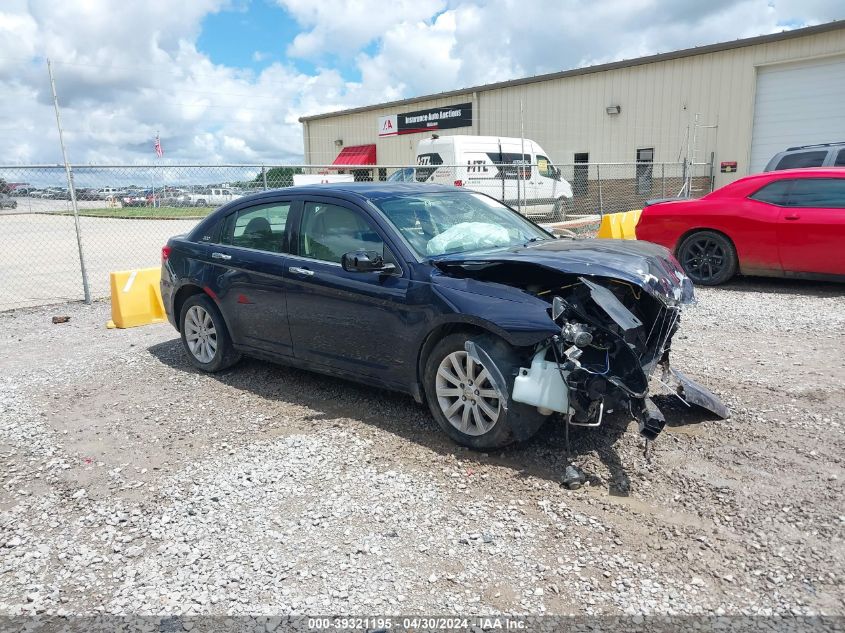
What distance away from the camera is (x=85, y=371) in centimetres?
596

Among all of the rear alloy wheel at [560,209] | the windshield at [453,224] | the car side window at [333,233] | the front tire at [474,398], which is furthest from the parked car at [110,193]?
the rear alloy wheel at [560,209]

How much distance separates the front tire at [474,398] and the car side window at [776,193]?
623cm

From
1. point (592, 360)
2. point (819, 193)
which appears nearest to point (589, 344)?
point (592, 360)

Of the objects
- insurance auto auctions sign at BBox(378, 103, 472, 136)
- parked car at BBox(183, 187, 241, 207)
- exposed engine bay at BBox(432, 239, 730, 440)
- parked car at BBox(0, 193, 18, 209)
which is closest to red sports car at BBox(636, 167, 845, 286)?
exposed engine bay at BBox(432, 239, 730, 440)

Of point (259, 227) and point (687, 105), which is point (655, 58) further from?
point (259, 227)

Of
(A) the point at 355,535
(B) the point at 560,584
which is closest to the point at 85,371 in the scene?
(A) the point at 355,535

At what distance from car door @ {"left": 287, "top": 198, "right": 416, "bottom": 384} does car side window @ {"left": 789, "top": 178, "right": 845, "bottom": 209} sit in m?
6.24

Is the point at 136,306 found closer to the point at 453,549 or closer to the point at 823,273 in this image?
the point at 453,549

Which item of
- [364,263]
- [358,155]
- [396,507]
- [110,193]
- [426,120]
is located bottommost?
[396,507]

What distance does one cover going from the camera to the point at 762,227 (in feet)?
26.8

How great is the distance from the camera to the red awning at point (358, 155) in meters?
34.2

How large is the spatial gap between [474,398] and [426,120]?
28.3m

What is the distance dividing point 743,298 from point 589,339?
221 inches

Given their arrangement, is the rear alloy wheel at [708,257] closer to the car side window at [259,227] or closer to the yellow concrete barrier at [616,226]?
the yellow concrete barrier at [616,226]
